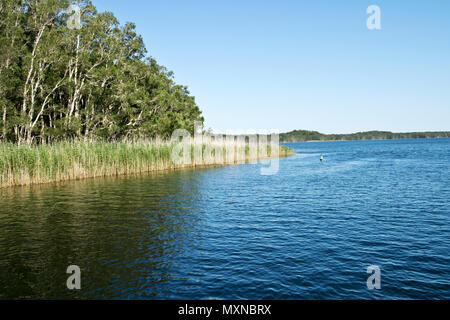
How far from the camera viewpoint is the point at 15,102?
32719mm

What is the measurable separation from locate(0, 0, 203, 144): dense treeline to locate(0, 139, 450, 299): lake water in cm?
1472

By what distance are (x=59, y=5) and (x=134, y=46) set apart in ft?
50.0

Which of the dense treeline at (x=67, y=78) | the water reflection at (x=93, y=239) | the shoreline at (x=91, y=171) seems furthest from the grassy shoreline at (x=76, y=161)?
the dense treeline at (x=67, y=78)

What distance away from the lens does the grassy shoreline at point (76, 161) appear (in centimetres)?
2280

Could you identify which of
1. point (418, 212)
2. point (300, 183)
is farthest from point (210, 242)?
point (300, 183)

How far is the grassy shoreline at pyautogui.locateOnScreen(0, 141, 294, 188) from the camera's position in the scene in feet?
74.8

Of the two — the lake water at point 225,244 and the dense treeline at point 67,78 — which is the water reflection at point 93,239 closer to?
the lake water at point 225,244

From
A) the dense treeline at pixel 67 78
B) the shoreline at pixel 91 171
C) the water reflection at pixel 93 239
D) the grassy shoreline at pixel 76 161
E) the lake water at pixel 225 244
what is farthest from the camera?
the dense treeline at pixel 67 78

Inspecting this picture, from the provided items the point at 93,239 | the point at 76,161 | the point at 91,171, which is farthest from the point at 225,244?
the point at 91,171

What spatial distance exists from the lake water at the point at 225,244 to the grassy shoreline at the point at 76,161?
9.23 feet

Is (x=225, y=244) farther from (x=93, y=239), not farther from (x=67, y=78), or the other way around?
(x=67, y=78)

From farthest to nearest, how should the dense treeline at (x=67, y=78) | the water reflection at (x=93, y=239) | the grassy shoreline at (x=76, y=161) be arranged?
the dense treeline at (x=67, y=78) < the grassy shoreline at (x=76, y=161) < the water reflection at (x=93, y=239)

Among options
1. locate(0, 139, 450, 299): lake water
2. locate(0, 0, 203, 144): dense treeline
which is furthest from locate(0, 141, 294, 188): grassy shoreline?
locate(0, 0, 203, 144): dense treeline
